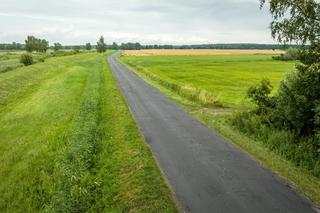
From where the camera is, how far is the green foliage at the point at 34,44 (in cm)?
15275

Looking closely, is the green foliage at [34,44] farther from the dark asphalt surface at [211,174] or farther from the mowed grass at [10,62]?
the dark asphalt surface at [211,174]

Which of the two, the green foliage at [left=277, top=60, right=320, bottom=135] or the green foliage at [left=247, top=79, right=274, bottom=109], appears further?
the green foliage at [left=247, top=79, right=274, bottom=109]

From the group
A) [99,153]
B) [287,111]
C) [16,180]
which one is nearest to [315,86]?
[287,111]

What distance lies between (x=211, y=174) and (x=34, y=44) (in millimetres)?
155657

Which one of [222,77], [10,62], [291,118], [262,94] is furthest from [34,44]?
[291,118]

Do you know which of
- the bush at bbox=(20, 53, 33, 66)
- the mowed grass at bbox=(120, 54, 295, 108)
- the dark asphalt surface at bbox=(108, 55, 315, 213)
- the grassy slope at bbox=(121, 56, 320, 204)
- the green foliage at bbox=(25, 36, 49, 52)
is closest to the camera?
the dark asphalt surface at bbox=(108, 55, 315, 213)

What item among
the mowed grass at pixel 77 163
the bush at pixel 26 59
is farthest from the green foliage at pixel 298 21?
the bush at pixel 26 59

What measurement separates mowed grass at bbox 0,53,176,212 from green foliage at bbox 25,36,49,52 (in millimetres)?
136409

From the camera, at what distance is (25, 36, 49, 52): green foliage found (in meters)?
153

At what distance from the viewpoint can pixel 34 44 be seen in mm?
154375

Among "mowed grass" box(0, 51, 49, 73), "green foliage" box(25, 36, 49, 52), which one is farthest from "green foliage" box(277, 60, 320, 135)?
"green foliage" box(25, 36, 49, 52)

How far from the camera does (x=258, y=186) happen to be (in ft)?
39.9

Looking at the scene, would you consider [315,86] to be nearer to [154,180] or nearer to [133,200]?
[154,180]

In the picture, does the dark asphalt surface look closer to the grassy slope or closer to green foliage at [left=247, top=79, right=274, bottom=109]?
the grassy slope
